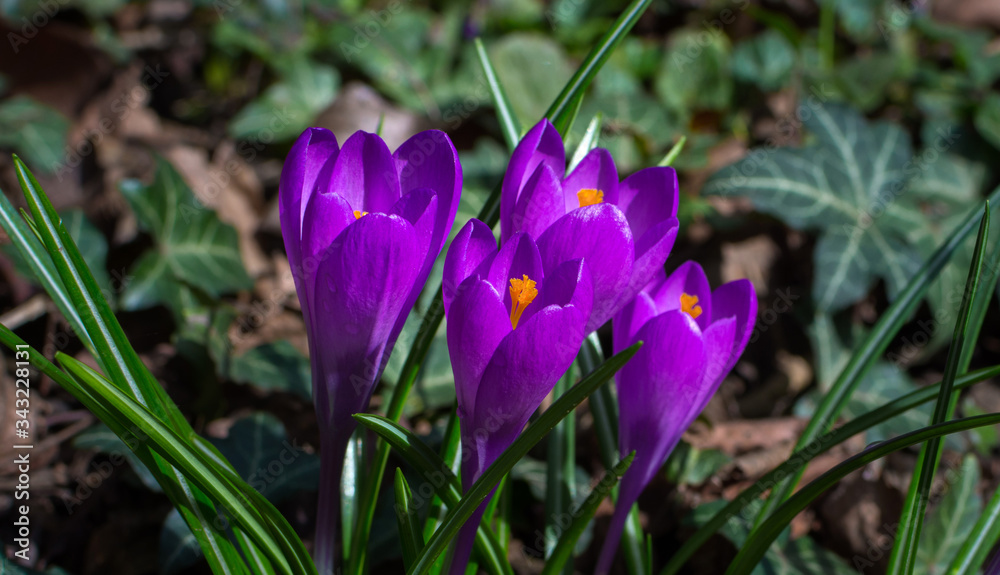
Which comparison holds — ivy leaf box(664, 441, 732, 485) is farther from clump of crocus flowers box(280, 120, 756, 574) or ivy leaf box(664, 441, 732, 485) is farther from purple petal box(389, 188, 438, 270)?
purple petal box(389, 188, 438, 270)

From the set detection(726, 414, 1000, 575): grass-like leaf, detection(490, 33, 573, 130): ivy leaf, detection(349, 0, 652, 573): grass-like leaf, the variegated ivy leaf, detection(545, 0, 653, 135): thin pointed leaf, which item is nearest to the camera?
detection(726, 414, 1000, 575): grass-like leaf

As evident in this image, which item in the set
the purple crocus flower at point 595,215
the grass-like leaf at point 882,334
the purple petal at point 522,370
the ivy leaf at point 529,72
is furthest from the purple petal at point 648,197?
the ivy leaf at point 529,72

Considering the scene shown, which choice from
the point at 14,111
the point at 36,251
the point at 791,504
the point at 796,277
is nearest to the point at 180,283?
the point at 36,251

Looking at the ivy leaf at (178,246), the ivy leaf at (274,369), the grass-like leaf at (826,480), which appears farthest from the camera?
the ivy leaf at (178,246)

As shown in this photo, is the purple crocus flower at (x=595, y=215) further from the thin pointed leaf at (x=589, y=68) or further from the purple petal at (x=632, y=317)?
the thin pointed leaf at (x=589, y=68)

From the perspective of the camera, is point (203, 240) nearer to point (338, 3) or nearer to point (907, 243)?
point (338, 3)

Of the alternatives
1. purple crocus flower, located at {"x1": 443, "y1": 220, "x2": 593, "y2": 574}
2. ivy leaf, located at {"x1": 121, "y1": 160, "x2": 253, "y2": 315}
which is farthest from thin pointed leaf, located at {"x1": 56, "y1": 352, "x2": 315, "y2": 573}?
ivy leaf, located at {"x1": 121, "y1": 160, "x2": 253, "y2": 315}
